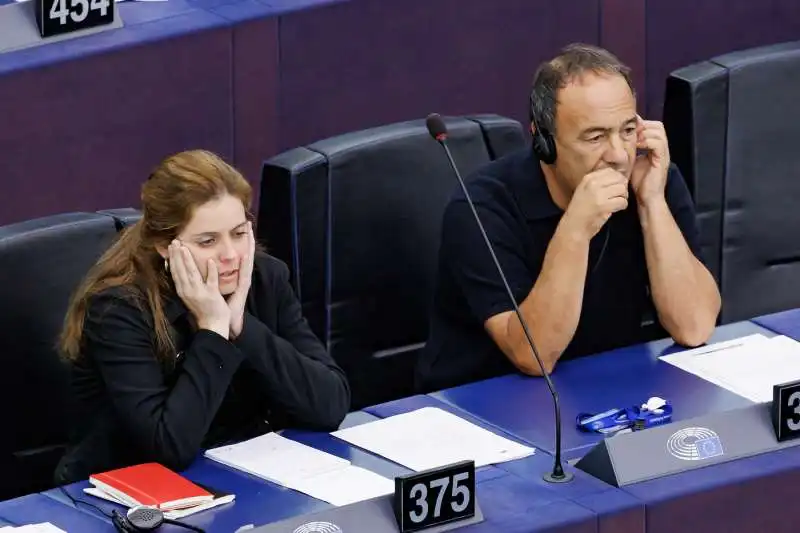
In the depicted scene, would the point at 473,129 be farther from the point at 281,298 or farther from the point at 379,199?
the point at 281,298

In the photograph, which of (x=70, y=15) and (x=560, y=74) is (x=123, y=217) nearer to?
(x=560, y=74)

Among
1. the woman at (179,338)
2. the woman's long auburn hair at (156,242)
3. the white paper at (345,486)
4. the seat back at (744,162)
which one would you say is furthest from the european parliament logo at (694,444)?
the seat back at (744,162)

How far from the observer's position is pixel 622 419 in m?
3.14

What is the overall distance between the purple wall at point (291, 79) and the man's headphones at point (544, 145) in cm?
Result: 118

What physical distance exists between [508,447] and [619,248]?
716 mm

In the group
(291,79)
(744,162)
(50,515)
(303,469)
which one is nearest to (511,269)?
(303,469)

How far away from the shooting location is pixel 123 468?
3080 mm

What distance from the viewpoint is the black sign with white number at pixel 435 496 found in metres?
2.72

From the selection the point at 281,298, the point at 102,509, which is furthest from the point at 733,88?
the point at 102,509

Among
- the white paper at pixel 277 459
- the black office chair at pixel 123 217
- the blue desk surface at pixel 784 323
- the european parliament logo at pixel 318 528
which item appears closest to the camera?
the european parliament logo at pixel 318 528

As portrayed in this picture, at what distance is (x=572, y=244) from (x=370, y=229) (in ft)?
1.64

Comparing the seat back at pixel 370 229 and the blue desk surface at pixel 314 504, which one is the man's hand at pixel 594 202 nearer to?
the seat back at pixel 370 229

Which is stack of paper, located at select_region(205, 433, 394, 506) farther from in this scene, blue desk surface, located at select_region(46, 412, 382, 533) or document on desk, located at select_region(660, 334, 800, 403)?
document on desk, located at select_region(660, 334, 800, 403)

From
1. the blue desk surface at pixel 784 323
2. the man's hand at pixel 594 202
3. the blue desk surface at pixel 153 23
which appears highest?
the blue desk surface at pixel 153 23
